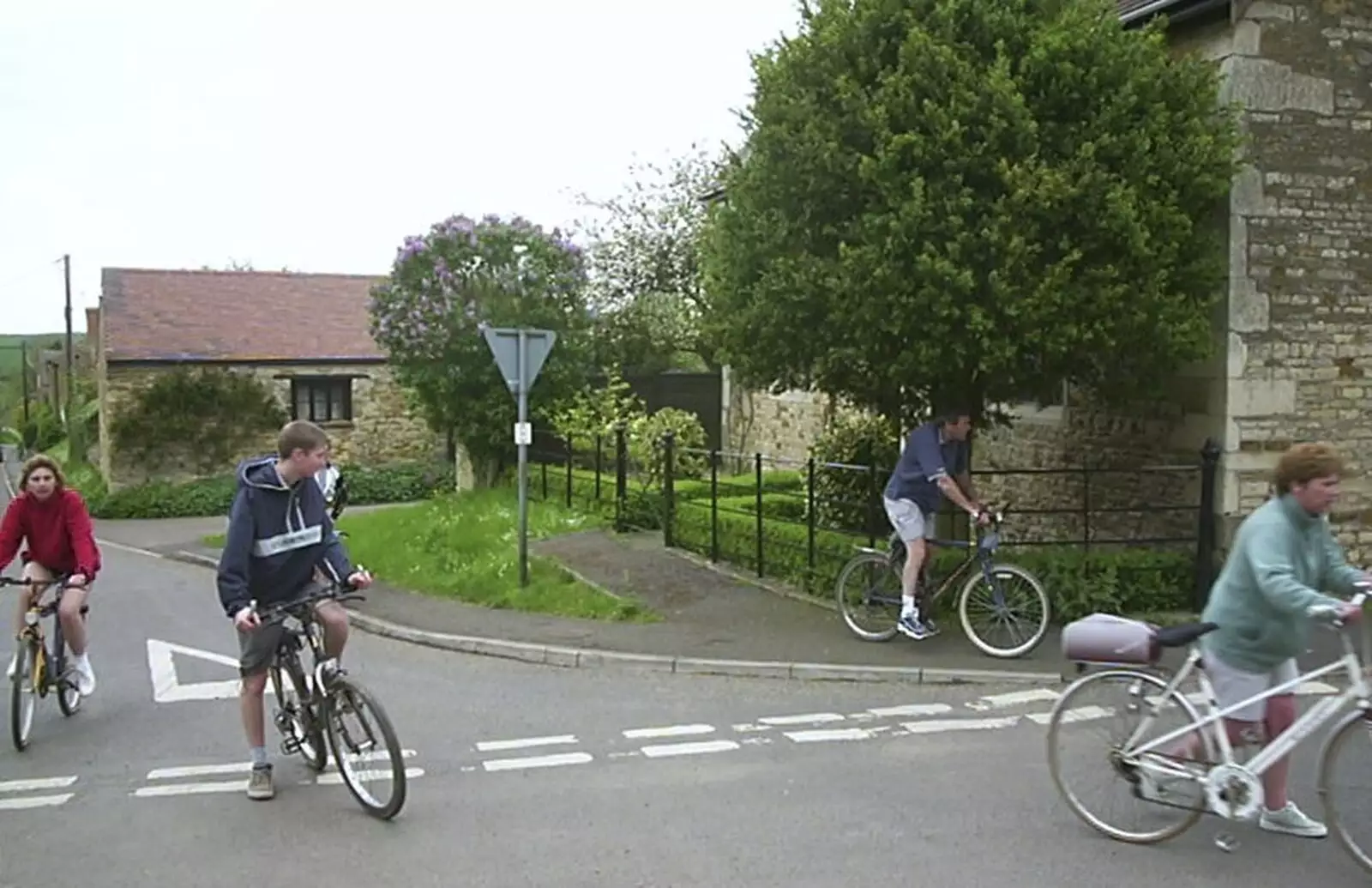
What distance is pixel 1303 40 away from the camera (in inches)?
453

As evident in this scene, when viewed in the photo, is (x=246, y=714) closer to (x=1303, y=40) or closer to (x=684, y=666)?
(x=684, y=666)

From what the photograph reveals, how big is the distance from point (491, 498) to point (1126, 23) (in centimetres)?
1173

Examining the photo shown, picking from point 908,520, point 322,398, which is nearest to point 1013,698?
point 908,520

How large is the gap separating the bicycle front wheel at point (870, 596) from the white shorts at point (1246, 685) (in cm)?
482

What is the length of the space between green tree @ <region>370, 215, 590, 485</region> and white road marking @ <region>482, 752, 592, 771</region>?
46.3ft

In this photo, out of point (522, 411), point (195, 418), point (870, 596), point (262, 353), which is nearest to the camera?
point (870, 596)

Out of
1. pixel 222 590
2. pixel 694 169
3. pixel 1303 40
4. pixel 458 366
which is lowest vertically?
pixel 222 590

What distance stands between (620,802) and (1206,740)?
269cm

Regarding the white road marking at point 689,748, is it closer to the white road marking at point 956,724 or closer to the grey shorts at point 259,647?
the white road marking at point 956,724

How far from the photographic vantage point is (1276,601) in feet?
16.6

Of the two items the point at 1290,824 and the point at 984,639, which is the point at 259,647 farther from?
the point at 984,639

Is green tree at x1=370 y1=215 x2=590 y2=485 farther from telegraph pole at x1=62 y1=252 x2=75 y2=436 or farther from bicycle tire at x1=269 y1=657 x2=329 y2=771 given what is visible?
telegraph pole at x1=62 y1=252 x2=75 y2=436

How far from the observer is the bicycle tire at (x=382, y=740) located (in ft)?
19.2

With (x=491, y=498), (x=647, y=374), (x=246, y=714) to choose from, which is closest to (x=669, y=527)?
(x=491, y=498)
